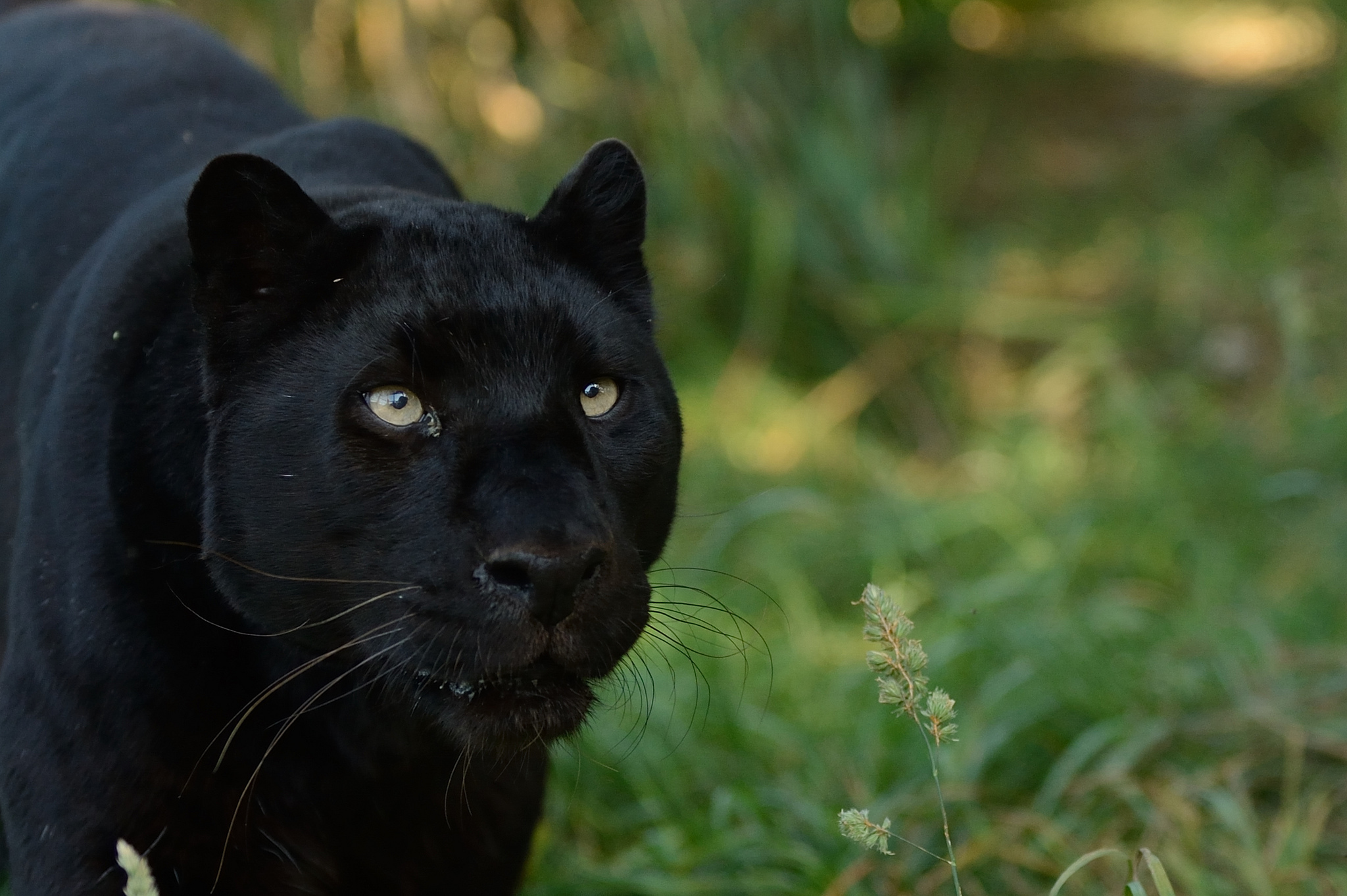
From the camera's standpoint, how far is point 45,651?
7.14 ft

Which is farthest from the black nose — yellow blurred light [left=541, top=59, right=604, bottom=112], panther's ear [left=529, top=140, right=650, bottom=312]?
yellow blurred light [left=541, top=59, right=604, bottom=112]

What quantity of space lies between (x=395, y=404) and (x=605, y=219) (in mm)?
609

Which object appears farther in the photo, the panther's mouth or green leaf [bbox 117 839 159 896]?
the panther's mouth

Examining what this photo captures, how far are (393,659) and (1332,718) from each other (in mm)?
2340

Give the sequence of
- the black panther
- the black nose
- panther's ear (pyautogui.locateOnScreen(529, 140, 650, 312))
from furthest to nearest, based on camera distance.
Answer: panther's ear (pyautogui.locateOnScreen(529, 140, 650, 312)) < the black panther < the black nose

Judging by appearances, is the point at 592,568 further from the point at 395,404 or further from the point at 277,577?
the point at 277,577

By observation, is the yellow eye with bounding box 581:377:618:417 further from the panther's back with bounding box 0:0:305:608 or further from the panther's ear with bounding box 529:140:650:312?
the panther's back with bounding box 0:0:305:608

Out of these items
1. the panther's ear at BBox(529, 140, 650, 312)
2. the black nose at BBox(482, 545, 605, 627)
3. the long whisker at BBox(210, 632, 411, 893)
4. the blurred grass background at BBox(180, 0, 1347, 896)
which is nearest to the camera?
the black nose at BBox(482, 545, 605, 627)

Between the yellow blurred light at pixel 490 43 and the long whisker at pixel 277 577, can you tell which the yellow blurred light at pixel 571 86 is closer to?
the yellow blurred light at pixel 490 43

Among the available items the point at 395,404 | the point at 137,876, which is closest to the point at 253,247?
the point at 395,404

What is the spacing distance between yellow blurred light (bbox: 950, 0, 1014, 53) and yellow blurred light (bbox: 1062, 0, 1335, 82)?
87cm

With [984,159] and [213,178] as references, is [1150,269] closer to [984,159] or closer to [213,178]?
[984,159]

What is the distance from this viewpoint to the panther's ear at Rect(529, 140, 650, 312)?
239cm

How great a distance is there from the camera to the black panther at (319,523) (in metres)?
1.96
